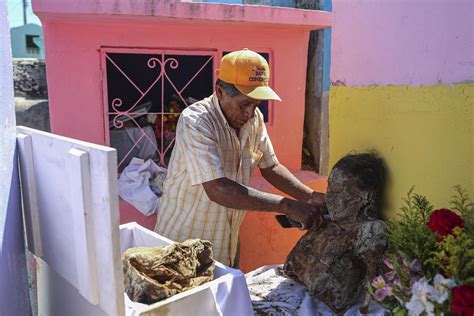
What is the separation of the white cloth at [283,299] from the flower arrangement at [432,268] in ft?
1.87

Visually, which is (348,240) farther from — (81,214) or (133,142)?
(133,142)

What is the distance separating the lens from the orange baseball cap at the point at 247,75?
2.31m

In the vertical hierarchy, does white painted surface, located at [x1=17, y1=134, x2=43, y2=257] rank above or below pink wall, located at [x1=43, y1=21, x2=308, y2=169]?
below

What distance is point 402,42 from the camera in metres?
2.03

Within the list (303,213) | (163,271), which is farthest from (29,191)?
(303,213)

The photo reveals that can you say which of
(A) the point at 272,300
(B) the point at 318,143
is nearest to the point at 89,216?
(A) the point at 272,300

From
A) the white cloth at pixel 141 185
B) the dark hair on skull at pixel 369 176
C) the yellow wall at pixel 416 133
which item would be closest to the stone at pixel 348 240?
the dark hair on skull at pixel 369 176

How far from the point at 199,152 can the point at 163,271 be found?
0.79m

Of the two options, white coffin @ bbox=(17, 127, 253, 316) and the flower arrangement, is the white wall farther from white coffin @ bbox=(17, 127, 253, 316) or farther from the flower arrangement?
the flower arrangement

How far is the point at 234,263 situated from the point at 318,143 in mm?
2879

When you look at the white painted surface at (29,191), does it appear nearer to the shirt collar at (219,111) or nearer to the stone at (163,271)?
the stone at (163,271)

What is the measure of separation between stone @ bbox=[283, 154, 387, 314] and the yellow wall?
119 millimetres

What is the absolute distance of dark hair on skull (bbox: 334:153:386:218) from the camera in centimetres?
204

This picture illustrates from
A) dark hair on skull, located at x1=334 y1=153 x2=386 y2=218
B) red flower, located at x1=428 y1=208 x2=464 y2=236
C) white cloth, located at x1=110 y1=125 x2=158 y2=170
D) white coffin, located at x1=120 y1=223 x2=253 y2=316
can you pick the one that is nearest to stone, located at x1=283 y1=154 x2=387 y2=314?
dark hair on skull, located at x1=334 y1=153 x2=386 y2=218
